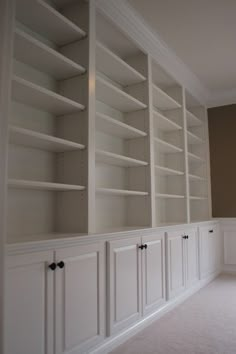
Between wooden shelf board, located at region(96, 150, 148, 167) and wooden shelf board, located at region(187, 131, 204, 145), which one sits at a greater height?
wooden shelf board, located at region(187, 131, 204, 145)

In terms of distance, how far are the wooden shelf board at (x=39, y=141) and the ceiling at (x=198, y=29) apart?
136cm

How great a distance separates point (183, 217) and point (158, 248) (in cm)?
102

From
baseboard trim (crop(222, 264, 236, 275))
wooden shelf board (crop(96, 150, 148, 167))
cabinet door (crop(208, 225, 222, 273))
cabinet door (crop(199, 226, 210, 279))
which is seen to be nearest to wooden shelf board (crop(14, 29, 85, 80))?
wooden shelf board (crop(96, 150, 148, 167))

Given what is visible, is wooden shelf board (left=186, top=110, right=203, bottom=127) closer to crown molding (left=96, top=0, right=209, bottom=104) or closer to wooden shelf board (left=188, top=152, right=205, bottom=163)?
crown molding (left=96, top=0, right=209, bottom=104)

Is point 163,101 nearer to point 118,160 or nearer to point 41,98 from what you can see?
point 118,160

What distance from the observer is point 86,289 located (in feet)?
6.63

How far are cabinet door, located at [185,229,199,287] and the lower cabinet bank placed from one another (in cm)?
33

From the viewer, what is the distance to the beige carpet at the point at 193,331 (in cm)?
224

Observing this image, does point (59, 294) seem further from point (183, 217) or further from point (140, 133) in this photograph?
point (183, 217)

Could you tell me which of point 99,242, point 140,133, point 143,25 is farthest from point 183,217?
point 143,25

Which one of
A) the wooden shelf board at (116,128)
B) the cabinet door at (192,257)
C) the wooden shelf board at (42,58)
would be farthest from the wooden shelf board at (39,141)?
the cabinet door at (192,257)

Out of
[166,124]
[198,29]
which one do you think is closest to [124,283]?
[166,124]

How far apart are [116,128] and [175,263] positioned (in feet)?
5.06

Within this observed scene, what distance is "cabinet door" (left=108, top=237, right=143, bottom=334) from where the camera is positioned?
88.8 inches
